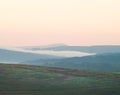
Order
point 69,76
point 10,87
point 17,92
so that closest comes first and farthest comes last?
point 17,92 → point 10,87 → point 69,76

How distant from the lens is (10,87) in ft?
515

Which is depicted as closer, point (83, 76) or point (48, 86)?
point (48, 86)

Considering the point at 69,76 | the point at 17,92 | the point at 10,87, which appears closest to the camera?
the point at 17,92

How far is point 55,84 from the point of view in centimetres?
16925

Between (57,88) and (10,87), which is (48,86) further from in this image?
(10,87)

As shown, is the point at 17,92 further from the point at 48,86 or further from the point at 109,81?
the point at 109,81

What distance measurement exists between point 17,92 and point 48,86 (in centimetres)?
2327

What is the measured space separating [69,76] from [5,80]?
30.6 metres

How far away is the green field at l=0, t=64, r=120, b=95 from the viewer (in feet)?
489

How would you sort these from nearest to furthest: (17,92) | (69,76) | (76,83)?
(17,92) < (76,83) < (69,76)

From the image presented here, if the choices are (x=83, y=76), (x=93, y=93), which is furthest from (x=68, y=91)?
(x=83, y=76)

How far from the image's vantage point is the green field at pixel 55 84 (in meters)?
149

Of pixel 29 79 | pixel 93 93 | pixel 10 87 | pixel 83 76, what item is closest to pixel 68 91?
pixel 93 93

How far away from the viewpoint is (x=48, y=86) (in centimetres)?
16550
